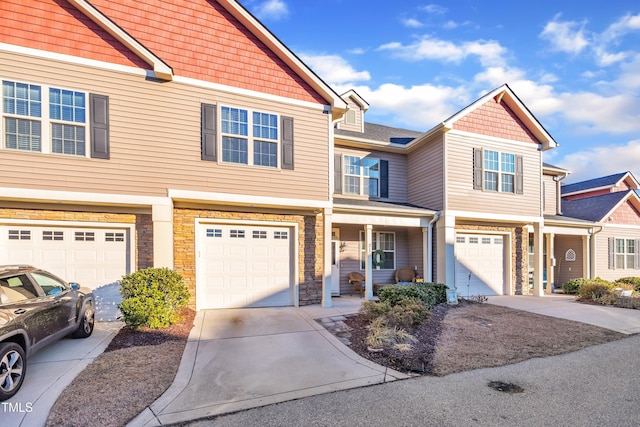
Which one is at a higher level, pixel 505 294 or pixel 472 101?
pixel 472 101

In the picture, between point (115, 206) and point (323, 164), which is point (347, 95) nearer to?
point (323, 164)

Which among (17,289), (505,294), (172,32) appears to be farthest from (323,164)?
(505,294)

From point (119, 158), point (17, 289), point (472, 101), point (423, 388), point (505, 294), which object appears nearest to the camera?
point (423, 388)

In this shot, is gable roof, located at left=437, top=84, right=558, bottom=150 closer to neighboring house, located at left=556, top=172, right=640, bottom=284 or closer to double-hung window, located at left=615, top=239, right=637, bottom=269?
neighboring house, located at left=556, top=172, right=640, bottom=284

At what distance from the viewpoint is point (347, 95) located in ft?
44.9

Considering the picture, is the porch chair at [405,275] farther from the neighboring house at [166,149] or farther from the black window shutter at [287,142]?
the black window shutter at [287,142]

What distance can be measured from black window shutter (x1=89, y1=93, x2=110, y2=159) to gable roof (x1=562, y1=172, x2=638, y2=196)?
23.4m

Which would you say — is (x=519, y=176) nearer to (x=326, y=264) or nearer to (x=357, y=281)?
(x=357, y=281)

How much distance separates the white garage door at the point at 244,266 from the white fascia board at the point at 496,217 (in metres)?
5.88

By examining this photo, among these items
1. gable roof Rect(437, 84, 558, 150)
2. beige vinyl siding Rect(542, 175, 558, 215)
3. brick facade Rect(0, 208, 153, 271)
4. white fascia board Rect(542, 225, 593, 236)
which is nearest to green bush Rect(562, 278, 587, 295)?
white fascia board Rect(542, 225, 593, 236)

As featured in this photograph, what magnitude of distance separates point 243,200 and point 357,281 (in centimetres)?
556

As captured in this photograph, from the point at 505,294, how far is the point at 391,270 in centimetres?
442

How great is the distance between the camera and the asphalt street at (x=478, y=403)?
3529 mm

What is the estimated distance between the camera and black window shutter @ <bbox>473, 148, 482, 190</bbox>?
1176 cm
